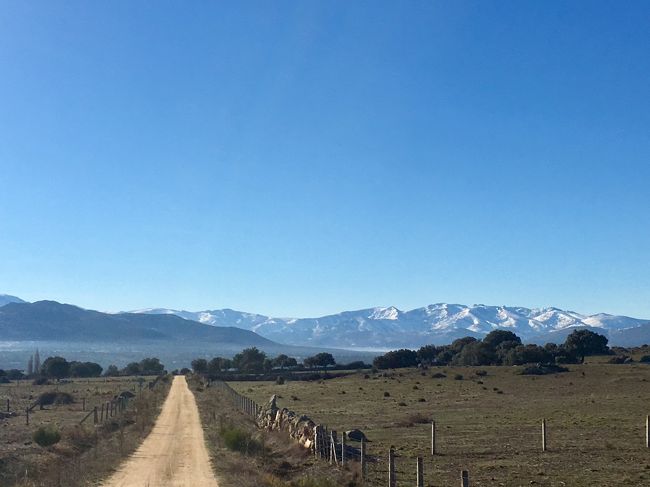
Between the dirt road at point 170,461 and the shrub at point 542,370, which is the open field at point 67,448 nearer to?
the dirt road at point 170,461

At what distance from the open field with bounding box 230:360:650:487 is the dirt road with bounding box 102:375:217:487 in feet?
21.5

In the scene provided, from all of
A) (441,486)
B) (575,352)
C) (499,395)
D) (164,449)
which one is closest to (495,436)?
(441,486)

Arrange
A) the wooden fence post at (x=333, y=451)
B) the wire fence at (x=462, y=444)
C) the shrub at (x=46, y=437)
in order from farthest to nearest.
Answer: the shrub at (x=46, y=437) < the wooden fence post at (x=333, y=451) < the wire fence at (x=462, y=444)

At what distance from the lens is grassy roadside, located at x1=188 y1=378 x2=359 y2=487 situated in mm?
23797

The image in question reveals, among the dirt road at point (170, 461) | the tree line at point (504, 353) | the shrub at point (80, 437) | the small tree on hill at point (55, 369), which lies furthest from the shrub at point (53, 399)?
the small tree on hill at point (55, 369)

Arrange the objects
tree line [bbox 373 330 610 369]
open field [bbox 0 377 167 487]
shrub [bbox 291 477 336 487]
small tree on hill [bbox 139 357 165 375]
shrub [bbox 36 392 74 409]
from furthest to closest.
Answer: small tree on hill [bbox 139 357 165 375] → tree line [bbox 373 330 610 369] → shrub [bbox 36 392 74 409] → open field [bbox 0 377 167 487] → shrub [bbox 291 477 336 487]

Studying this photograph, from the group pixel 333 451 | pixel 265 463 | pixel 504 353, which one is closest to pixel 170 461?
pixel 265 463

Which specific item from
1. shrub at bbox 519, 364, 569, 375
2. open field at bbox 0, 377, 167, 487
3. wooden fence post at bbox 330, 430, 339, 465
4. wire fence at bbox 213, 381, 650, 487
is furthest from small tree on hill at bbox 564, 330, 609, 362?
wooden fence post at bbox 330, 430, 339, 465

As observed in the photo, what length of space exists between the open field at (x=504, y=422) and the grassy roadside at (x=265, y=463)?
7.40 ft

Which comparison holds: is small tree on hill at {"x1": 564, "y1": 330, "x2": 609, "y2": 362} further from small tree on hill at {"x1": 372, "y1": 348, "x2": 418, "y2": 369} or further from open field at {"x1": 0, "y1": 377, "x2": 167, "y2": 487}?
open field at {"x1": 0, "y1": 377, "x2": 167, "y2": 487}

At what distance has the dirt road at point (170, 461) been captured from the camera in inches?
1003

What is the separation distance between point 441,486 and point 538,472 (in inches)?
171

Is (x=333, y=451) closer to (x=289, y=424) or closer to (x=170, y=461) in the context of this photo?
(x=170, y=461)

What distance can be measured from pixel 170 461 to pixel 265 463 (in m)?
4.07
